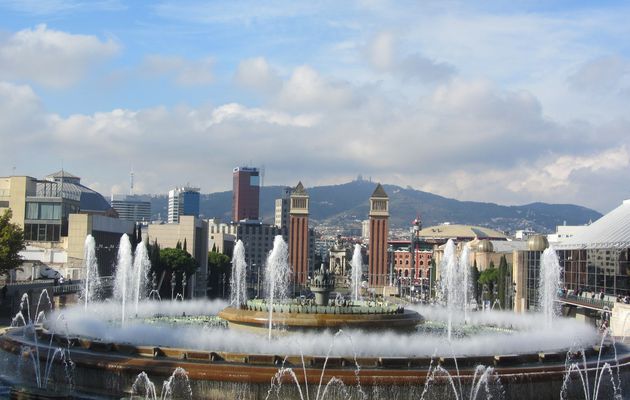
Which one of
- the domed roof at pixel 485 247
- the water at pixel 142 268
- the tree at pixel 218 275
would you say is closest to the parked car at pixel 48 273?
the water at pixel 142 268

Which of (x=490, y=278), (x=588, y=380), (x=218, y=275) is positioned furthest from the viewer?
(x=218, y=275)

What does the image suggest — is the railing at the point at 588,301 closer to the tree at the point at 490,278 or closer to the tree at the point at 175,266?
the tree at the point at 490,278

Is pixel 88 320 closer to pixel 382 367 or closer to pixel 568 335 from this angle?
pixel 382 367

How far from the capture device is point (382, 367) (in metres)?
20.8

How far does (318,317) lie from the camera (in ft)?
83.1

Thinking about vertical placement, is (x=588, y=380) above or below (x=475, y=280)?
below

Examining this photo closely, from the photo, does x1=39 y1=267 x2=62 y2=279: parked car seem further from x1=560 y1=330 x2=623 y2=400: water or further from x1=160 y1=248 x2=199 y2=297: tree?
x1=560 y1=330 x2=623 y2=400: water

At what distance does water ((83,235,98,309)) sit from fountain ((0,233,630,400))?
28.9m

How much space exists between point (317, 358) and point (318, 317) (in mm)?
4947

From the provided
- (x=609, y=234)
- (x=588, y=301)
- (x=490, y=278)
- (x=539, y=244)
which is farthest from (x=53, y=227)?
(x=609, y=234)

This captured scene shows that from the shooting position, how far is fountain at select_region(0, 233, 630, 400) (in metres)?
19.7

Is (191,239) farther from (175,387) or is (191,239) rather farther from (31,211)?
(175,387)

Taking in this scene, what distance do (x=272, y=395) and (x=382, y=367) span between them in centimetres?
298

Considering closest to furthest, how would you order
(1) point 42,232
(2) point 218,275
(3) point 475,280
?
(1) point 42,232
(3) point 475,280
(2) point 218,275
